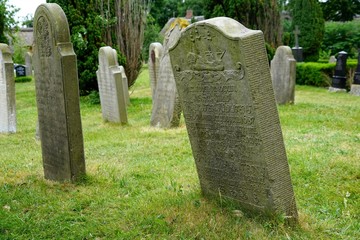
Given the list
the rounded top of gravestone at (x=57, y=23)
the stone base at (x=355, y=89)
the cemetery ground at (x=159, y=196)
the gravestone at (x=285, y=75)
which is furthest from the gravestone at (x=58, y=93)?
the stone base at (x=355, y=89)

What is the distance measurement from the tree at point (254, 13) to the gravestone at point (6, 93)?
502 inches

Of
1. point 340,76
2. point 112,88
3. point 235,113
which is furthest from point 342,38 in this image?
point 235,113

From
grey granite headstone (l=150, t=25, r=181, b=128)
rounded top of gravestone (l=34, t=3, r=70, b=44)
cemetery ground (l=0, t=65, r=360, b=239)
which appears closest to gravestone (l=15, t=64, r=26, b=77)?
grey granite headstone (l=150, t=25, r=181, b=128)

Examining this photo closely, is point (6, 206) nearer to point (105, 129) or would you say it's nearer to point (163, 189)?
point (163, 189)

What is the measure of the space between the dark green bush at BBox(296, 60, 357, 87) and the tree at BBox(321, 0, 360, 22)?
1110 inches

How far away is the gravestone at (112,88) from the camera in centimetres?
997

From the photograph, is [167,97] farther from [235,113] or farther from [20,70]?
[20,70]

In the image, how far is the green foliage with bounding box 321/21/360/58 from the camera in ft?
110

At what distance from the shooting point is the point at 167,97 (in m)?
9.44

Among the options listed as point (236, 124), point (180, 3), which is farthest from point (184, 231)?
point (180, 3)

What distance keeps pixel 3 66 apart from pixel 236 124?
24.0 ft

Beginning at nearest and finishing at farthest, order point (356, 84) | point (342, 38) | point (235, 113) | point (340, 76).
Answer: point (235, 113), point (356, 84), point (340, 76), point (342, 38)

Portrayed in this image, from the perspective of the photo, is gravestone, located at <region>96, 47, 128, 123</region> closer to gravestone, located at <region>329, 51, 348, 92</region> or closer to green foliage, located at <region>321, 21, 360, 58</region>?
gravestone, located at <region>329, 51, 348, 92</region>

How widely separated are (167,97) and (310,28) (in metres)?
19.9
